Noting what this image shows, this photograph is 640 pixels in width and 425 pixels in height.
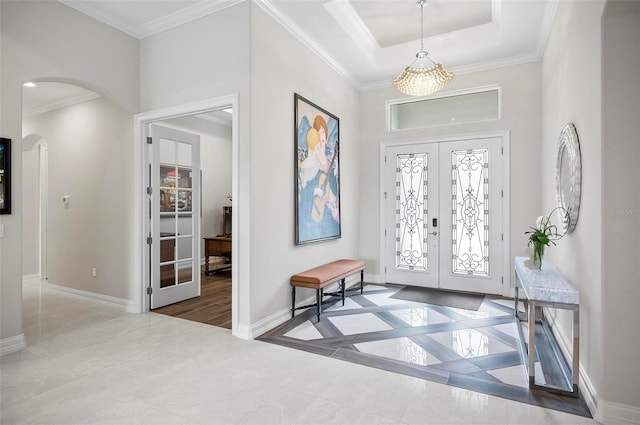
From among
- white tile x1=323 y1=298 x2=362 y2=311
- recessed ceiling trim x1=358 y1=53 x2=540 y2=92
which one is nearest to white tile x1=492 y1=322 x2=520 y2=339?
white tile x1=323 y1=298 x2=362 y2=311

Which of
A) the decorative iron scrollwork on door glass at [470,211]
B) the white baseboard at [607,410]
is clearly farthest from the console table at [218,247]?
the white baseboard at [607,410]

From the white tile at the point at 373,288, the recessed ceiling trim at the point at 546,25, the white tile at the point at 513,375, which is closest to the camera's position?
the white tile at the point at 513,375

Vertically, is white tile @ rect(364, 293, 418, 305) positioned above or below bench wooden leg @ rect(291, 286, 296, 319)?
below

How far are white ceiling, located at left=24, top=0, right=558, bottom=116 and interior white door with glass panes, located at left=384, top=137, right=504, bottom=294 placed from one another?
3.85ft

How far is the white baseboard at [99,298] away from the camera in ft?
13.6

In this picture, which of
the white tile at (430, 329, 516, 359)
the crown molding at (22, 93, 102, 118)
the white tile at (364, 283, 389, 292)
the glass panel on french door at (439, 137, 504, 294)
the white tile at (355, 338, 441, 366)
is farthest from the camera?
the white tile at (364, 283, 389, 292)

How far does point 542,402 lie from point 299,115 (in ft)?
11.2

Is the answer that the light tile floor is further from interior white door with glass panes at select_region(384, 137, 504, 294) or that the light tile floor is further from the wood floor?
interior white door with glass panes at select_region(384, 137, 504, 294)

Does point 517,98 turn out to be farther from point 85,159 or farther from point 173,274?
point 85,159

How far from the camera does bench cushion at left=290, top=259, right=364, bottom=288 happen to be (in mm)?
3746

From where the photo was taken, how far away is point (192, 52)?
12.0 ft

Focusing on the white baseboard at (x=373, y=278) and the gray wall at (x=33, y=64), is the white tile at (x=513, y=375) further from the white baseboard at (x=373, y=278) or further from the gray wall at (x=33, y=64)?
the gray wall at (x=33, y=64)

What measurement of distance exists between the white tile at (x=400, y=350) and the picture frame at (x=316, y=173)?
143cm

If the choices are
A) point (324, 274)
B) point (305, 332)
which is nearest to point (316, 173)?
point (324, 274)
